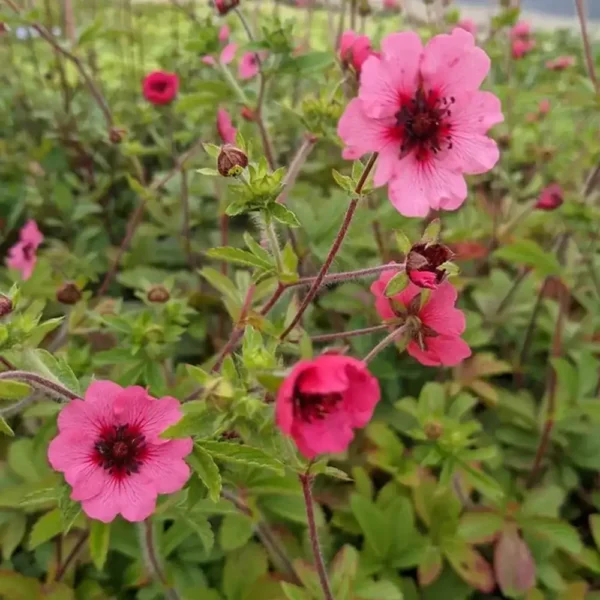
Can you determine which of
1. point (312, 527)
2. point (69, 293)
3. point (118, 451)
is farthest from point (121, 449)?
point (69, 293)

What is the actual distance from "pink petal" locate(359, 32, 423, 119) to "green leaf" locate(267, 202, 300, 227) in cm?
15

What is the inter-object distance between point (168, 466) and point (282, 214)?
34cm

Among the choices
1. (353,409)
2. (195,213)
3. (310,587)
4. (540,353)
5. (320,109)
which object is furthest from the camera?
(195,213)

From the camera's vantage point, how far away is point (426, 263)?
79 cm

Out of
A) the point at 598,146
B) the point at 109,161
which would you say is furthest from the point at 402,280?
the point at 109,161

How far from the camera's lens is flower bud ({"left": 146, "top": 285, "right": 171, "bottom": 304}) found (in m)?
1.27

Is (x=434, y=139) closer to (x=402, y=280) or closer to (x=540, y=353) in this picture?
(x=402, y=280)

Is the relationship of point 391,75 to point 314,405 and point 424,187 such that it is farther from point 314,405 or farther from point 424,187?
point 314,405

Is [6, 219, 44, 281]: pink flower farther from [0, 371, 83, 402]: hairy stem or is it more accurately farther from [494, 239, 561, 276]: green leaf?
[494, 239, 561, 276]: green leaf

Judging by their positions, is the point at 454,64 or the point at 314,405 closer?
the point at 314,405

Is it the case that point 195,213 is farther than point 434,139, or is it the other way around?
point 195,213

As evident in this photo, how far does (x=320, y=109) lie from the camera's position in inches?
46.8

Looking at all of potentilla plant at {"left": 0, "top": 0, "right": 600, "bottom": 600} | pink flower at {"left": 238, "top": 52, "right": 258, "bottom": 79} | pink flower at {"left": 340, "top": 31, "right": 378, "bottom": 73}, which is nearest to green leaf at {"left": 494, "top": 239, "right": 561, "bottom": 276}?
potentilla plant at {"left": 0, "top": 0, "right": 600, "bottom": 600}

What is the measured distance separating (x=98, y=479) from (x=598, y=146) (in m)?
1.34
